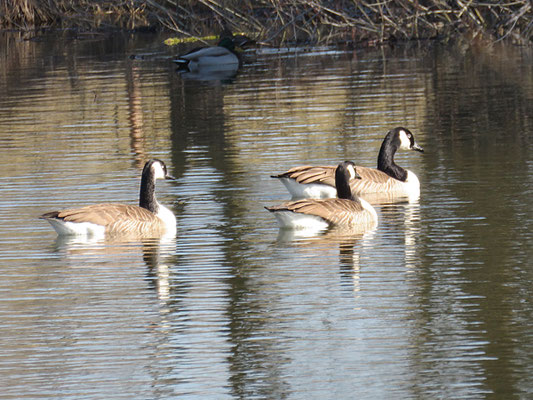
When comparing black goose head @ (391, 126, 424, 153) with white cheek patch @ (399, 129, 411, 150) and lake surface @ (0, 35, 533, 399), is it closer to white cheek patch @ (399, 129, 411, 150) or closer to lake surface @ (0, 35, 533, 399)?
white cheek patch @ (399, 129, 411, 150)

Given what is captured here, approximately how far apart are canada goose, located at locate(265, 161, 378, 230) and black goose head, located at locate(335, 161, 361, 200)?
47 centimetres

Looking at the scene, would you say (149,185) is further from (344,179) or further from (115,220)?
(344,179)

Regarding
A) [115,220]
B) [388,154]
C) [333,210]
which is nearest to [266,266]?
[333,210]

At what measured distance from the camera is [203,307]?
413 inches

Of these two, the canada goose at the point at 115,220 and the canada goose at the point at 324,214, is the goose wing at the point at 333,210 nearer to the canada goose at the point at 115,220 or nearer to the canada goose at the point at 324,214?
the canada goose at the point at 324,214

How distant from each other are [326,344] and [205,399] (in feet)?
4.63

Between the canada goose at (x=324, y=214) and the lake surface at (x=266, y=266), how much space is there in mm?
244

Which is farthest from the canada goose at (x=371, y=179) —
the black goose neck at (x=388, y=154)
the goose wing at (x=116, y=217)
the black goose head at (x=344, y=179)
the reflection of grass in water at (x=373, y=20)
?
the reflection of grass in water at (x=373, y=20)

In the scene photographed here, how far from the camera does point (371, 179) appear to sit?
16.4 meters

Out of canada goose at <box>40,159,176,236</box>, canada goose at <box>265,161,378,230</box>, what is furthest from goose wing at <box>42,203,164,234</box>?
canada goose at <box>265,161,378,230</box>

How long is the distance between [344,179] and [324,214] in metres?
1.07

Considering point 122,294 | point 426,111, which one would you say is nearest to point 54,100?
point 426,111

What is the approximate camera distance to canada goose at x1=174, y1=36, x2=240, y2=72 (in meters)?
37.8

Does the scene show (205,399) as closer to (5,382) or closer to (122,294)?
(5,382)
